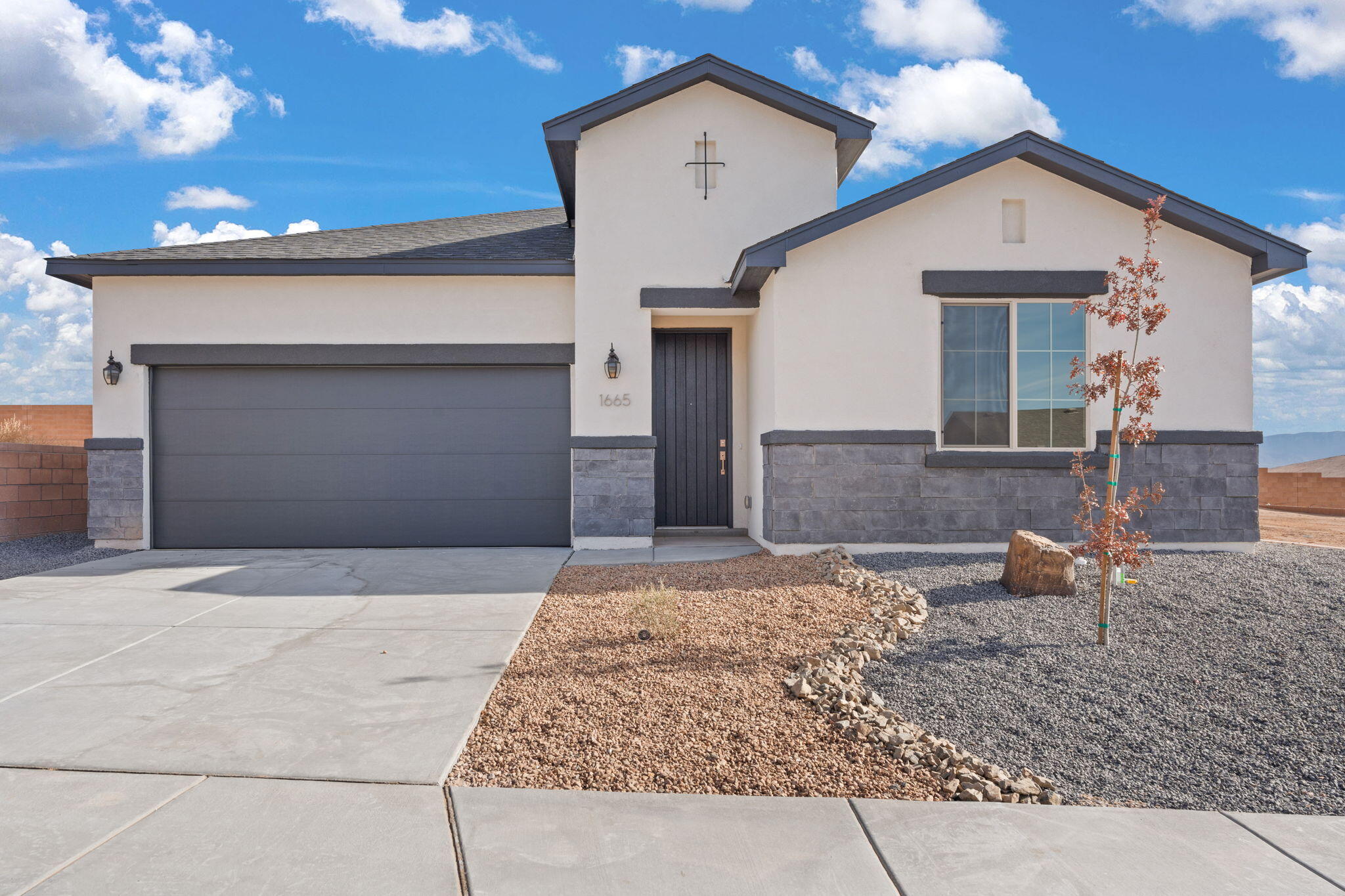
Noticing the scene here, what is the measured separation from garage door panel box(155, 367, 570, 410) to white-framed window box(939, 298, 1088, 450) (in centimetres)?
460

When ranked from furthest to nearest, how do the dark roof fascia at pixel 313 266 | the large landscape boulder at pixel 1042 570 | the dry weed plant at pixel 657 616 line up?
the dark roof fascia at pixel 313 266
the large landscape boulder at pixel 1042 570
the dry weed plant at pixel 657 616

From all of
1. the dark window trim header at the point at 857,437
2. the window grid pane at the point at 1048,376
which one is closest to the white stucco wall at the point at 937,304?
the dark window trim header at the point at 857,437

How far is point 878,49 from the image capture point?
10.5 meters

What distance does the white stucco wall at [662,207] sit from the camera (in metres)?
9.13

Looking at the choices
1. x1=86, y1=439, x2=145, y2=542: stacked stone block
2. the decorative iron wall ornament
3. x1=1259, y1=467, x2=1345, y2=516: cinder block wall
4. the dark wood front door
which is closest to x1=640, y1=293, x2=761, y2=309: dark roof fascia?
the dark wood front door

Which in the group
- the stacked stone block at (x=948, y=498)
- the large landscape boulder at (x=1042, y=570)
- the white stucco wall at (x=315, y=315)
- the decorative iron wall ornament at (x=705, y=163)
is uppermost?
the decorative iron wall ornament at (x=705, y=163)

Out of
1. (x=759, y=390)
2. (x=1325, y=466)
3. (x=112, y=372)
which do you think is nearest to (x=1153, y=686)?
(x=759, y=390)

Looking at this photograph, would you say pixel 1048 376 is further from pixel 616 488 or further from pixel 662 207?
pixel 616 488

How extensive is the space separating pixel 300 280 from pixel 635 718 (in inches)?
314

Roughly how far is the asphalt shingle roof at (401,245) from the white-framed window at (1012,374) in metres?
4.72

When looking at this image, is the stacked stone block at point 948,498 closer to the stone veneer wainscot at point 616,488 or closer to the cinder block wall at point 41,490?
the stone veneer wainscot at point 616,488

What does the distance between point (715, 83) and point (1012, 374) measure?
504 centimetres

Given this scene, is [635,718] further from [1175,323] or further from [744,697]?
[1175,323]

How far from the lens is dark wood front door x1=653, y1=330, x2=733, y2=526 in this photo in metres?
9.98
